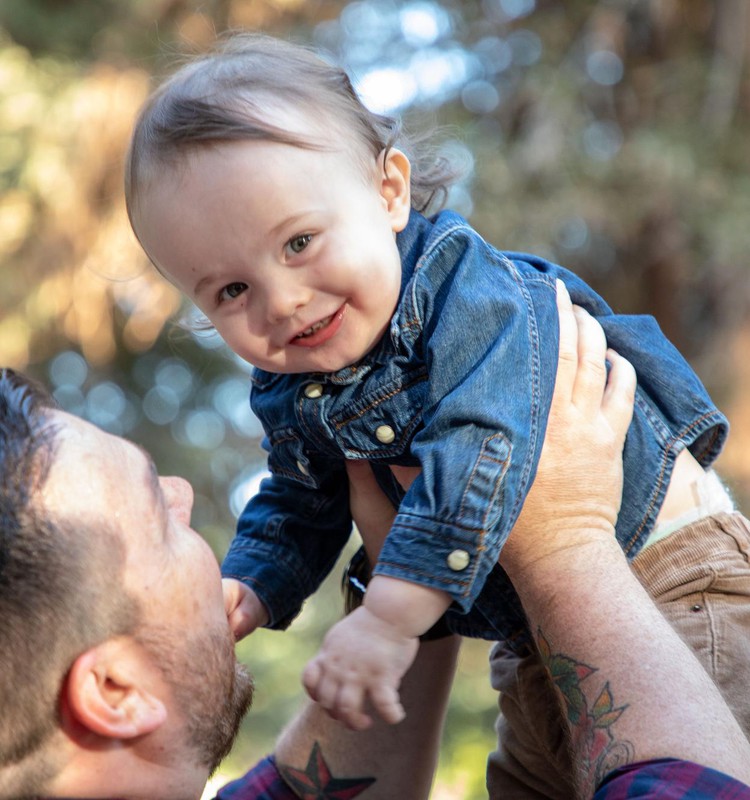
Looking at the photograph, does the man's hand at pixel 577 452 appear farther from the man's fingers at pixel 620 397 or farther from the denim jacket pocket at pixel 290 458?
the denim jacket pocket at pixel 290 458

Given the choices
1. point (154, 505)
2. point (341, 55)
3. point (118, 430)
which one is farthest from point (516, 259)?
point (118, 430)

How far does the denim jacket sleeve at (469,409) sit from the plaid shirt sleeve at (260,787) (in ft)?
3.22

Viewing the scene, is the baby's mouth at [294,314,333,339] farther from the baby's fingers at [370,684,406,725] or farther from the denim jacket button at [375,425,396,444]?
the baby's fingers at [370,684,406,725]

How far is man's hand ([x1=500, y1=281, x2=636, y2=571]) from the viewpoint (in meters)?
1.91

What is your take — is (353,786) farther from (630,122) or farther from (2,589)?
(630,122)

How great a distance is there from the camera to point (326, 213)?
1918 mm

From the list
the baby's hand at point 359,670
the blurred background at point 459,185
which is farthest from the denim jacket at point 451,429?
the blurred background at point 459,185

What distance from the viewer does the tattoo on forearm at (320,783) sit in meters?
2.46

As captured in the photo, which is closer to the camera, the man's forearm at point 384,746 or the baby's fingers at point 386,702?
the baby's fingers at point 386,702

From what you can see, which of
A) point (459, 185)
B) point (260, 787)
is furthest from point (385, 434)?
point (459, 185)

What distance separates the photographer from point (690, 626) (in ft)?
6.59

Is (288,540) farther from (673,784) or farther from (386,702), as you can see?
(673,784)

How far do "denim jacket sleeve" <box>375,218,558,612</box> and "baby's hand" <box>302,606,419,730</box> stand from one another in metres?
0.11

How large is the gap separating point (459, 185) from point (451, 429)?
4338 millimetres
